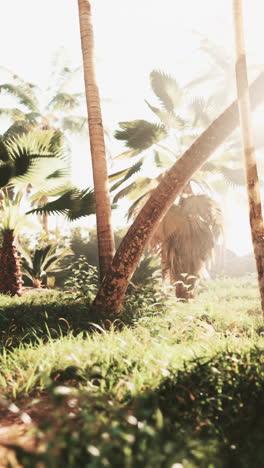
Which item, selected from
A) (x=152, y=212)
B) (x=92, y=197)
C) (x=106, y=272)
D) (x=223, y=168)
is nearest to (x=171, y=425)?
(x=152, y=212)

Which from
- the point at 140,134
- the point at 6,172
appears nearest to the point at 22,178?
the point at 6,172

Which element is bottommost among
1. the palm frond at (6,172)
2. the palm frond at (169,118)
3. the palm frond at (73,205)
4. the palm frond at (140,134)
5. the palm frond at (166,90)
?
the palm frond at (73,205)

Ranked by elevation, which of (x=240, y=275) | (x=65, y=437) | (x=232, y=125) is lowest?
(x=240, y=275)

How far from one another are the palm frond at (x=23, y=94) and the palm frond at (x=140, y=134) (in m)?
13.5

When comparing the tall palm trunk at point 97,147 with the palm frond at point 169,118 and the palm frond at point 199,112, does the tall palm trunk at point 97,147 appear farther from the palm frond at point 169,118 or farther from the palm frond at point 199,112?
the palm frond at point 199,112

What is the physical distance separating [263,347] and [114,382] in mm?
1411

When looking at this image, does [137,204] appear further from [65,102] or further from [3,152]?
A: [65,102]

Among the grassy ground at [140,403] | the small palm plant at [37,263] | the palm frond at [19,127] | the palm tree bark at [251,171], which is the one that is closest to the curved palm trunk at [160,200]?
the palm tree bark at [251,171]

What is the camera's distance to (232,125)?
5.46 meters

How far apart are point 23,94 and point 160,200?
1809cm

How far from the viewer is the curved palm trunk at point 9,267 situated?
8.12 metres

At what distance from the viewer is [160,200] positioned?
219 inches

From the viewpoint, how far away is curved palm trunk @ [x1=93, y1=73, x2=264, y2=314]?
5.42 metres

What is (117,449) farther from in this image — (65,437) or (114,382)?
(114,382)
